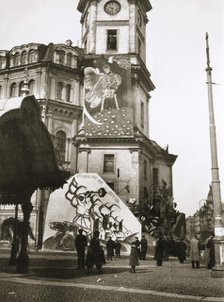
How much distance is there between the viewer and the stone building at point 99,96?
41.0 metres

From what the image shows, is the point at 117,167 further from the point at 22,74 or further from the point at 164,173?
the point at 22,74

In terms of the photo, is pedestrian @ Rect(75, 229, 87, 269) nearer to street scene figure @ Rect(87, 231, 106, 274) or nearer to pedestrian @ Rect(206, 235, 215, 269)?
street scene figure @ Rect(87, 231, 106, 274)

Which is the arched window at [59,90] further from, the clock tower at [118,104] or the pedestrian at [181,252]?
the pedestrian at [181,252]

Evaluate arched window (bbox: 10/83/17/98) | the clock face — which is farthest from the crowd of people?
the clock face

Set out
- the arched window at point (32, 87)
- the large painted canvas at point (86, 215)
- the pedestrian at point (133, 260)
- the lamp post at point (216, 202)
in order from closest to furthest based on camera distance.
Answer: the lamp post at point (216, 202) < the pedestrian at point (133, 260) < the large painted canvas at point (86, 215) < the arched window at point (32, 87)

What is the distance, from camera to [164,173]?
Answer: 49.2m

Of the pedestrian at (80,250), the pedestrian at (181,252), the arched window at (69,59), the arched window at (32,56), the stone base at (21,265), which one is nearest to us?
the stone base at (21,265)

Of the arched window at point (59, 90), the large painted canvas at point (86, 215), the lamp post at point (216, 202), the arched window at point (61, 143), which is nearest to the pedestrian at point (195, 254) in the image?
the lamp post at point (216, 202)

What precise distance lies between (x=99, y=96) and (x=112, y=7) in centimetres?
1183

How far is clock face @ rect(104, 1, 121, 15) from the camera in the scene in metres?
46.9

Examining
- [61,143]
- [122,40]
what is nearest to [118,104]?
[61,143]

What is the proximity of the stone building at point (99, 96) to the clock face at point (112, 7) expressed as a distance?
0.12 metres

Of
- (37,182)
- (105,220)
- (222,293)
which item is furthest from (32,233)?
(222,293)

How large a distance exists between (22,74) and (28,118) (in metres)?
31.2
